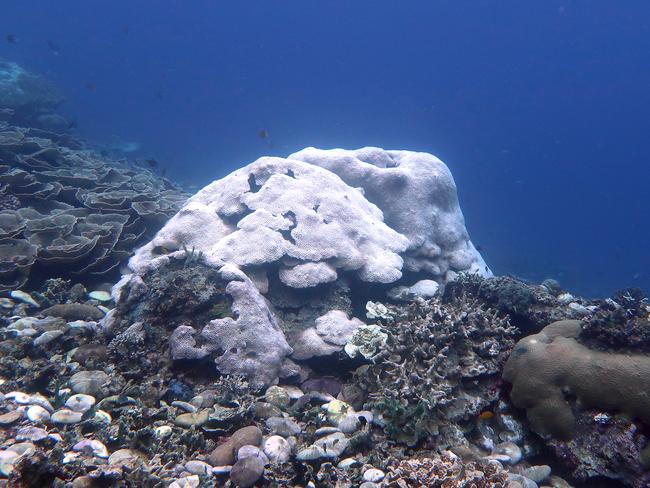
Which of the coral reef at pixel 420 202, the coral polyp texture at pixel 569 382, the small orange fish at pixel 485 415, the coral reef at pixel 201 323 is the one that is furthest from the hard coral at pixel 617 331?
the coral reef at pixel 420 202

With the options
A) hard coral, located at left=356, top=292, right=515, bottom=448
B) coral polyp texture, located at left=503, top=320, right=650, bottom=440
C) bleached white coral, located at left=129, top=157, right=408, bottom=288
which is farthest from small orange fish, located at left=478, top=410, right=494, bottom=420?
bleached white coral, located at left=129, top=157, right=408, bottom=288

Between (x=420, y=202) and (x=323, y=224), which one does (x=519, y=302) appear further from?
(x=420, y=202)

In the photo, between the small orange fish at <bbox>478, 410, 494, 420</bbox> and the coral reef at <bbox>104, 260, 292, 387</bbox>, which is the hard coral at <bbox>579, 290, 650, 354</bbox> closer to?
the small orange fish at <bbox>478, 410, 494, 420</bbox>

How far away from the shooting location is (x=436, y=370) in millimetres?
4941

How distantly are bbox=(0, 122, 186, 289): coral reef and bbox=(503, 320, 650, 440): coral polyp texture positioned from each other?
7.29 metres

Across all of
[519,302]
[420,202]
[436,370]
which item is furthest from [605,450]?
[420,202]

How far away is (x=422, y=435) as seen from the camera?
4.23m

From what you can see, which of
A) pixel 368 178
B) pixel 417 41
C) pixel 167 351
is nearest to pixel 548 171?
pixel 417 41

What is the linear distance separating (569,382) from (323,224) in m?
4.36

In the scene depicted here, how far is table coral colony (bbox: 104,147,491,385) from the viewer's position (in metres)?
5.29

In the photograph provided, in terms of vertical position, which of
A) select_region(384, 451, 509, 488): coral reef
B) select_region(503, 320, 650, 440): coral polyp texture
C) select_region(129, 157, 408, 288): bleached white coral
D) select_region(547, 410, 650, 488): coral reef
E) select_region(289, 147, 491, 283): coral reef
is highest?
select_region(289, 147, 491, 283): coral reef

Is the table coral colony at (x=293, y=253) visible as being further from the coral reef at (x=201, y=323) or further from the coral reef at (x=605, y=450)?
the coral reef at (x=605, y=450)

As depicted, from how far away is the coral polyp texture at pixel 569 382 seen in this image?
431 cm

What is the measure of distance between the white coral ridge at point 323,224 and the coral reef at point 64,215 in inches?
47.2
